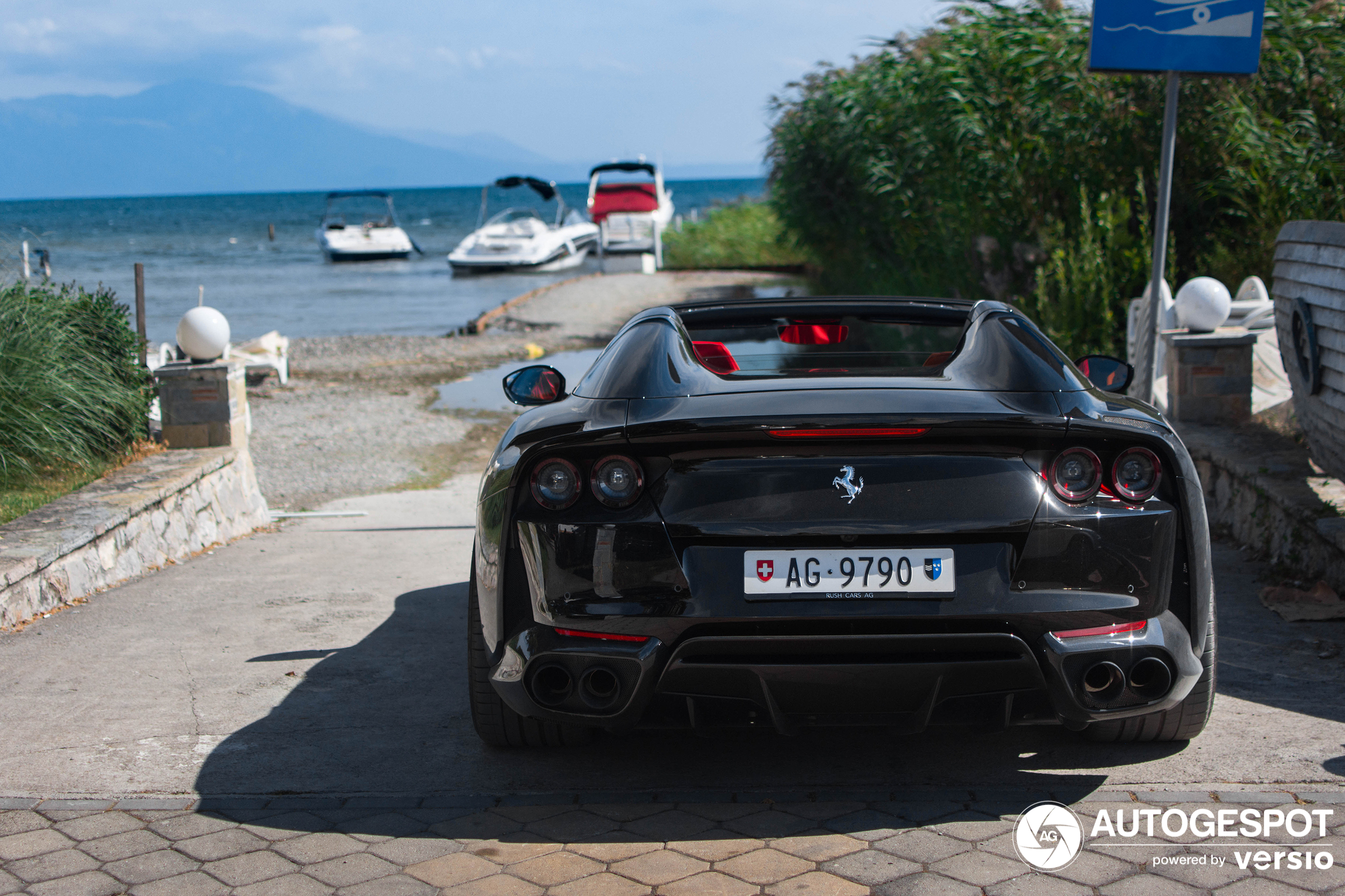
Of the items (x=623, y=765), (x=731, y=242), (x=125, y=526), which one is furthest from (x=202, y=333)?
(x=731, y=242)

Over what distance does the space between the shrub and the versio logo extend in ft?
91.9

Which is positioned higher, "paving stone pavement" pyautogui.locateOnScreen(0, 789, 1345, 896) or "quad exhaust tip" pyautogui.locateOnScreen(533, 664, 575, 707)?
"quad exhaust tip" pyautogui.locateOnScreen(533, 664, 575, 707)

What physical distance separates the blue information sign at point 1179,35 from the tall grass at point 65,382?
675 centimetres

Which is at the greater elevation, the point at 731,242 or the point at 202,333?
the point at 731,242

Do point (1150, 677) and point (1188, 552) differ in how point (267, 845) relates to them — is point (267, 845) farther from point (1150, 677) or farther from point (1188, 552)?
point (1188, 552)

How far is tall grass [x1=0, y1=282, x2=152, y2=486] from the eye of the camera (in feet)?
22.8

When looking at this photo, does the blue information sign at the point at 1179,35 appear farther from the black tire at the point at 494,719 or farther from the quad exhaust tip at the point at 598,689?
the quad exhaust tip at the point at 598,689

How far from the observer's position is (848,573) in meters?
2.80

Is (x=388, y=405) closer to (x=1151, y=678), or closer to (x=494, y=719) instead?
(x=494, y=719)

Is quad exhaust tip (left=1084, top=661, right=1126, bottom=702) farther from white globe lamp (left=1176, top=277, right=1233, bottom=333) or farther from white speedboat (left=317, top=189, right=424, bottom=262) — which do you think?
white speedboat (left=317, top=189, right=424, bottom=262)

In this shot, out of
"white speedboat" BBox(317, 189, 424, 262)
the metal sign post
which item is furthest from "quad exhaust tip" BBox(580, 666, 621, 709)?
"white speedboat" BBox(317, 189, 424, 262)

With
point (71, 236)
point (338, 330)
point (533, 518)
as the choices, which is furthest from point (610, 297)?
point (71, 236)

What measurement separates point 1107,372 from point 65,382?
20.5 ft

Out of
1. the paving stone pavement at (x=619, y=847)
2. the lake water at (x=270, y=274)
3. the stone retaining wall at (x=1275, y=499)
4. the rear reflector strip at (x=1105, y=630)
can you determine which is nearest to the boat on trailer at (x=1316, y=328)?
the stone retaining wall at (x=1275, y=499)
